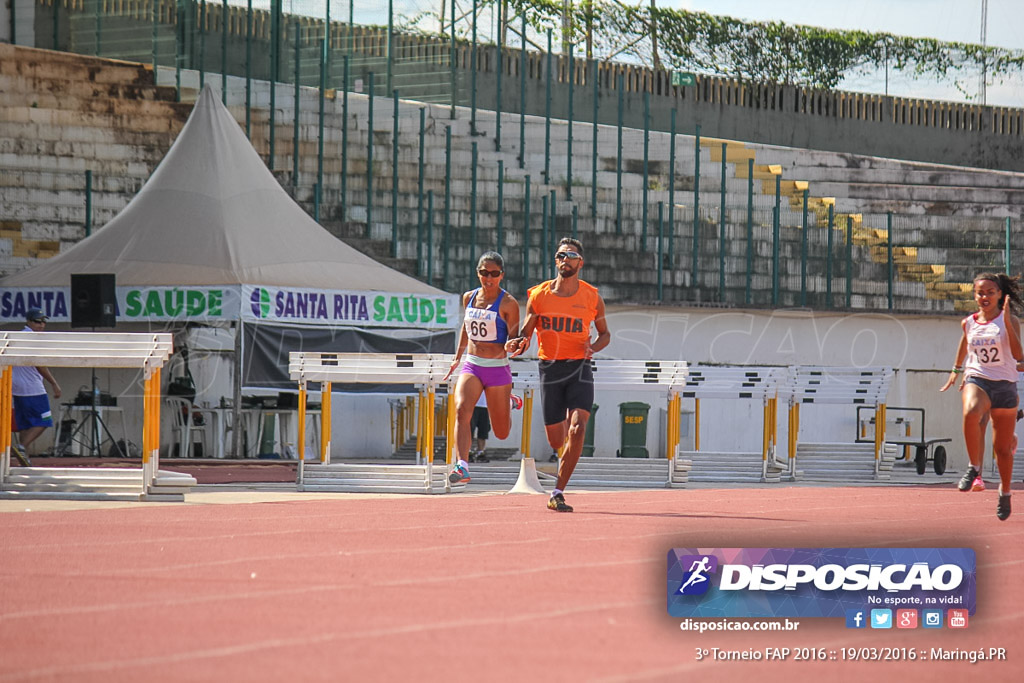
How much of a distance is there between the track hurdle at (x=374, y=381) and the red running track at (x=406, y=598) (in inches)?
130

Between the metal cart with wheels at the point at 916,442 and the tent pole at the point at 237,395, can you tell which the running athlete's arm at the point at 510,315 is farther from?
the metal cart with wheels at the point at 916,442

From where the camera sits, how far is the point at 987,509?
11.9 m

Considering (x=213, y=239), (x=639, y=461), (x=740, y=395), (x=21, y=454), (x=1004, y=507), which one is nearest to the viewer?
(x=1004, y=507)

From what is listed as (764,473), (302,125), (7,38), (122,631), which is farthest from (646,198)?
(122,631)

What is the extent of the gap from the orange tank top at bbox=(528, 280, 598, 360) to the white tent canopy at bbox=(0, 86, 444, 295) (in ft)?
25.4

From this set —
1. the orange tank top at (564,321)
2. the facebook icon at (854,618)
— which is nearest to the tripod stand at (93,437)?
the orange tank top at (564,321)

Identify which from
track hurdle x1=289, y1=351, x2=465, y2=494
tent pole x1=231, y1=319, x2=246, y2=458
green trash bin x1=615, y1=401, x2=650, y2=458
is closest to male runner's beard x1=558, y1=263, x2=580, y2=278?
track hurdle x1=289, y1=351, x2=465, y2=494

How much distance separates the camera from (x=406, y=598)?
6164 mm

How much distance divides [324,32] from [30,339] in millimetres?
16843

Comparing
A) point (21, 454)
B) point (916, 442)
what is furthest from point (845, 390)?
point (21, 454)

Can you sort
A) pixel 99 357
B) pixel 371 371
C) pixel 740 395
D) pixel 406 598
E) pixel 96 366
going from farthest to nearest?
pixel 740 395 < pixel 371 371 < pixel 96 366 < pixel 99 357 < pixel 406 598

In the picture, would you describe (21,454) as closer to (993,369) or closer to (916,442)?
(993,369)

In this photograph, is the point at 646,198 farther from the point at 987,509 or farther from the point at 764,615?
the point at 764,615

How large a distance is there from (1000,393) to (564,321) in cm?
349
